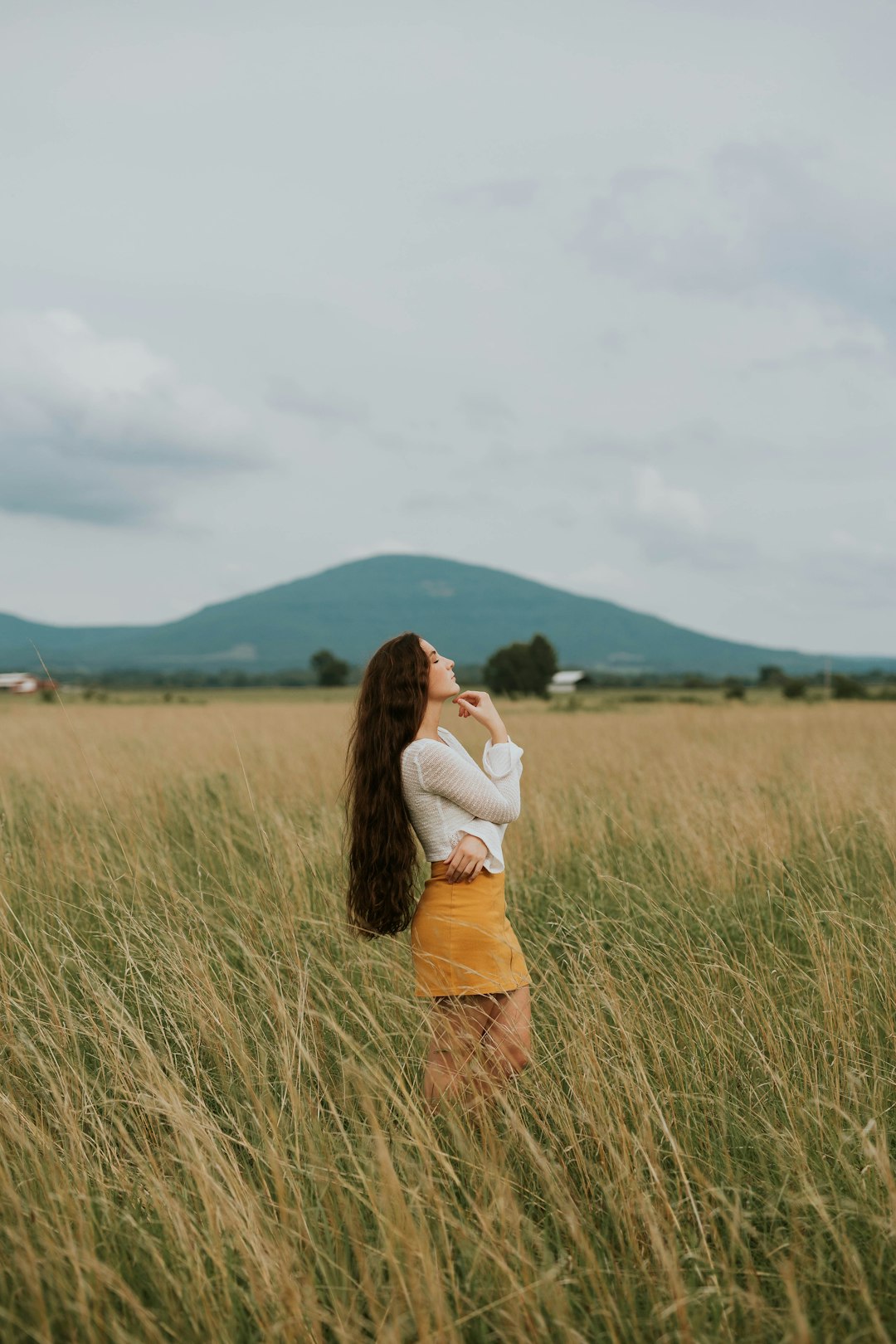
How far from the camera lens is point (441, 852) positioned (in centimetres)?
295

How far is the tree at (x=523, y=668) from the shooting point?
59.3 m

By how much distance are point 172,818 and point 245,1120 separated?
4.29m

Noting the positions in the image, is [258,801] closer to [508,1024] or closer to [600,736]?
[508,1024]

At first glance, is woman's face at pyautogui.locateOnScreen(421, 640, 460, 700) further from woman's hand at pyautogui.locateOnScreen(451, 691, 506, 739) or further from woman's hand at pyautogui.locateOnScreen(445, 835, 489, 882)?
woman's hand at pyautogui.locateOnScreen(445, 835, 489, 882)

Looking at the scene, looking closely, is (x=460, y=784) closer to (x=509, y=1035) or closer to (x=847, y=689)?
(x=509, y=1035)

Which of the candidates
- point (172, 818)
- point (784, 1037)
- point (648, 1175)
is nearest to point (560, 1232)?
point (648, 1175)

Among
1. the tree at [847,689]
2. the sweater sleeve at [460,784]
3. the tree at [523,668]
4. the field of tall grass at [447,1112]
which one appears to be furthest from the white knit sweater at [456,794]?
the tree at [523,668]

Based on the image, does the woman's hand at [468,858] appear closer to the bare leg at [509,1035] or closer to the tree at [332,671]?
the bare leg at [509,1035]

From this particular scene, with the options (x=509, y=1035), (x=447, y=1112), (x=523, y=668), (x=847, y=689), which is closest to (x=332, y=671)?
(x=523, y=668)

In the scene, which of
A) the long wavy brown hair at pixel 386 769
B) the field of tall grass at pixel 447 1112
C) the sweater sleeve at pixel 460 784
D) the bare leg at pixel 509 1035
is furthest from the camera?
the long wavy brown hair at pixel 386 769

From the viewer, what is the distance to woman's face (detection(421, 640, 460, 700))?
2990mm

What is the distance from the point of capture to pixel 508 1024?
279 centimetres

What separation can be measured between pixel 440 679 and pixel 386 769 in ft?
1.11

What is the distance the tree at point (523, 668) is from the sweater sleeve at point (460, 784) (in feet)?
175
